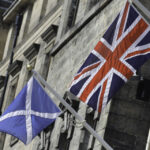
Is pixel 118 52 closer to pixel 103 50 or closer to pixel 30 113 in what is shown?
pixel 103 50

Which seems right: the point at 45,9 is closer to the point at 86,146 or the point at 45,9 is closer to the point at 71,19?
the point at 71,19

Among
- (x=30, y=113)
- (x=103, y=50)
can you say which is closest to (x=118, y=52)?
(x=103, y=50)

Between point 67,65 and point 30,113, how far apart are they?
6718 mm

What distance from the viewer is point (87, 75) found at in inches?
1069

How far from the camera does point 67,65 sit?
3644cm

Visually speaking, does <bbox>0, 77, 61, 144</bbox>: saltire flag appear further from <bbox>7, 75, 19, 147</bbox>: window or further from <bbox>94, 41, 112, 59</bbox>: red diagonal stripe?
<bbox>7, 75, 19, 147</bbox>: window

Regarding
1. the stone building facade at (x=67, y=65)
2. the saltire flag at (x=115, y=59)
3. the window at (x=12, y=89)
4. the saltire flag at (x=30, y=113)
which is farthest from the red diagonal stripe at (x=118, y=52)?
the window at (x=12, y=89)

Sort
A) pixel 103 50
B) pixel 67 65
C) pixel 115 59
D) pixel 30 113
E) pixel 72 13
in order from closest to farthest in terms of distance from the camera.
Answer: pixel 115 59 < pixel 103 50 < pixel 30 113 < pixel 67 65 < pixel 72 13

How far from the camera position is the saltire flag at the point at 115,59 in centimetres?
2636

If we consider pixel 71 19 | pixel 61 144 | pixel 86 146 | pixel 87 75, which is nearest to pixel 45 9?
pixel 71 19

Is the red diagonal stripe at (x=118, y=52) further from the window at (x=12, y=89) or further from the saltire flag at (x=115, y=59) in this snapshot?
the window at (x=12, y=89)

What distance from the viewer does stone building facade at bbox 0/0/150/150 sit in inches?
1156

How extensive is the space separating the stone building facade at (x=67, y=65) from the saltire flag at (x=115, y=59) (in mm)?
483

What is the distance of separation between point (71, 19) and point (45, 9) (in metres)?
7.56
